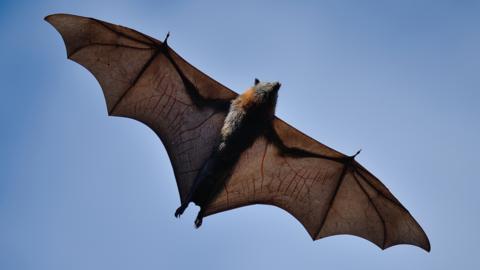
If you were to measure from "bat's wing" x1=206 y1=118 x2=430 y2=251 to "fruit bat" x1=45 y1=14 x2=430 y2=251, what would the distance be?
0.09 ft

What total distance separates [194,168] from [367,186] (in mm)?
4551

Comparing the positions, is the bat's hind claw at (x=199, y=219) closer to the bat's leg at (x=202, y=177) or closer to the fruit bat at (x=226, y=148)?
the fruit bat at (x=226, y=148)

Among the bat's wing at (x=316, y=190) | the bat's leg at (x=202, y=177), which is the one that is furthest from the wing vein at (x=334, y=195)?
the bat's leg at (x=202, y=177)

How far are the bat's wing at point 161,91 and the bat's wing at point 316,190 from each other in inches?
47.5

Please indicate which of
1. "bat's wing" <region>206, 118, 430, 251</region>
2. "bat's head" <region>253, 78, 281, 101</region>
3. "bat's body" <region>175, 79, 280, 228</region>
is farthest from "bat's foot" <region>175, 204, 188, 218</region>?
"bat's head" <region>253, 78, 281, 101</region>

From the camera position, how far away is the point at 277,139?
1363cm

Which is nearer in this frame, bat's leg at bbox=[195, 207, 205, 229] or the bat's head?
the bat's head

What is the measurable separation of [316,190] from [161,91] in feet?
15.9

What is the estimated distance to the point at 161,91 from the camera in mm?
13586

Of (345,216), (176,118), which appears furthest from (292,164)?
(176,118)

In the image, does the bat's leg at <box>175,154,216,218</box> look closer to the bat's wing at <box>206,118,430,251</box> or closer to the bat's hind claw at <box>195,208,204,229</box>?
the bat's hind claw at <box>195,208,204,229</box>

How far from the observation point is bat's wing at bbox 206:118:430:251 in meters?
13.5

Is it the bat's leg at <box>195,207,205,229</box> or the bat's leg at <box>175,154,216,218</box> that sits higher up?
the bat's leg at <box>175,154,216,218</box>

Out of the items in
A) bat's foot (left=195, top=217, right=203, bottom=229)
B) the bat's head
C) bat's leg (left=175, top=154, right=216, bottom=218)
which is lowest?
bat's foot (left=195, top=217, right=203, bottom=229)
